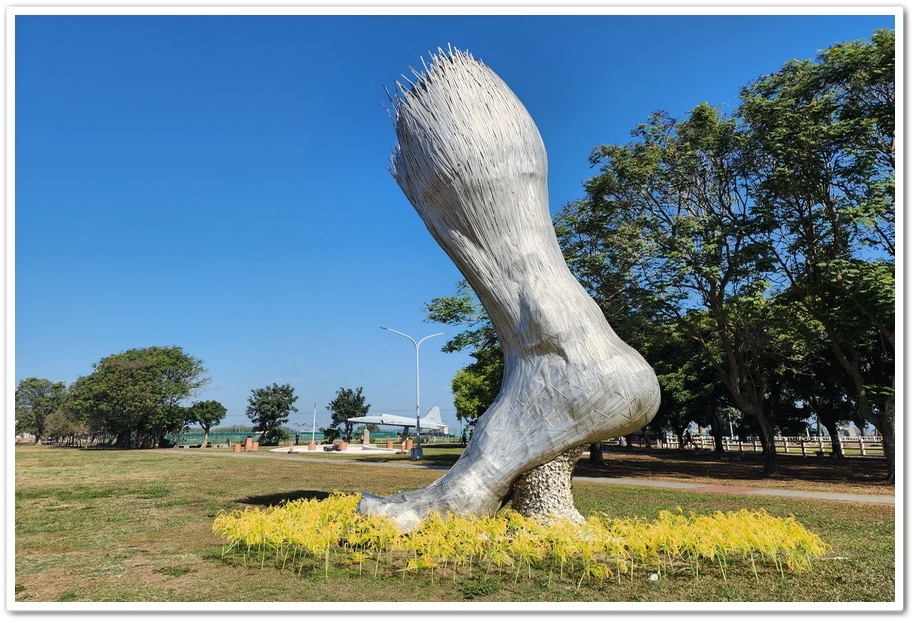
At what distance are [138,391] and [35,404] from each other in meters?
23.7

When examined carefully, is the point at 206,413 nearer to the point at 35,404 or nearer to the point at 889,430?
the point at 35,404

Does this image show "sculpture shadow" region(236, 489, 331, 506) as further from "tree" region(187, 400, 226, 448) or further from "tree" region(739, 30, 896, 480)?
"tree" region(187, 400, 226, 448)

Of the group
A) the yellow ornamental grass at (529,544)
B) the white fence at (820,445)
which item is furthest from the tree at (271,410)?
the yellow ornamental grass at (529,544)

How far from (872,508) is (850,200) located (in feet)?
24.8

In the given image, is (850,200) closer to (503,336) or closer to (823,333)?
(823,333)

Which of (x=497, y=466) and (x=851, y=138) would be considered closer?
(x=497, y=466)

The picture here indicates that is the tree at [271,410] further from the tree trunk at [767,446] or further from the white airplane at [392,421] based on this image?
the tree trunk at [767,446]

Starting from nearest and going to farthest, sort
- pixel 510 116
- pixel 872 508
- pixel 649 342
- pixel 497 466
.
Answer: pixel 497 466, pixel 510 116, pixel 872 508, pixel 649 342

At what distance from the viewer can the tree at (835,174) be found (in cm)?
1430

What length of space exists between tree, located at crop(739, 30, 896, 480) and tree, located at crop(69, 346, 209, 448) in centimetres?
4018

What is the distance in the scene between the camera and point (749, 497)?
516 inches

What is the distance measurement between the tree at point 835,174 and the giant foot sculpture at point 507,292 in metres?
10.0

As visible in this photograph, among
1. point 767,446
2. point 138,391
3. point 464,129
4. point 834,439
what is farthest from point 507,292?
point 138,391
